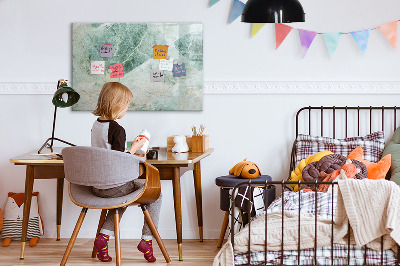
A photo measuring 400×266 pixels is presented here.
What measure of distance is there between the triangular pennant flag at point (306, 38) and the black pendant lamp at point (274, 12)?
3.94 feet

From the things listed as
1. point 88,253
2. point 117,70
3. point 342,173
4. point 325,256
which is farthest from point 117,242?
point 117,70

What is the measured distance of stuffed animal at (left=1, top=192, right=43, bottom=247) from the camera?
4352 millimetres

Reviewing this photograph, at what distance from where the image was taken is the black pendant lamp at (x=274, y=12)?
3.13m

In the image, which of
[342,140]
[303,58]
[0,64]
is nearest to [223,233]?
[342,140]

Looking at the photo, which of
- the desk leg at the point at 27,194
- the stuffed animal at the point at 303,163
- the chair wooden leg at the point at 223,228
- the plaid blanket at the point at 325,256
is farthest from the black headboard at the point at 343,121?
the desk leg at the point at 27,194

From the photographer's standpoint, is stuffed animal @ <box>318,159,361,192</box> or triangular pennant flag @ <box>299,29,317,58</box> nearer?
stuffed animal @ <box>318,159,361,192</box>

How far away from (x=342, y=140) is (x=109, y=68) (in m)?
1.72

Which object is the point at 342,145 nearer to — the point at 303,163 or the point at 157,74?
the point at 303,163

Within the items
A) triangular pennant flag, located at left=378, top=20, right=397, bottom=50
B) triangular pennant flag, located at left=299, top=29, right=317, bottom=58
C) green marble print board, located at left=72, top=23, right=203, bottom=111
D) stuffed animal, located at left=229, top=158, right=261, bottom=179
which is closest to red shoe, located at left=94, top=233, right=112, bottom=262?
stuffed animal, located at left=229, top=158, right=261, bottom=179

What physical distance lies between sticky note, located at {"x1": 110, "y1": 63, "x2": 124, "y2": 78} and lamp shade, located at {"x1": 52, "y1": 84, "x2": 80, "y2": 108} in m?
0.35

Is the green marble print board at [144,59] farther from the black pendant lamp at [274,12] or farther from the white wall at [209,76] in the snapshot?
the black pendant lamp at [274,12]

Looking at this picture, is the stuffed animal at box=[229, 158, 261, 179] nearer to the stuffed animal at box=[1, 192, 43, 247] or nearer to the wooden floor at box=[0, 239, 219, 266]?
the wooden floor at box=[0, 239, 219, 266]

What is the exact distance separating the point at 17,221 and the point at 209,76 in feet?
5.59

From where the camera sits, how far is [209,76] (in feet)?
14.6
